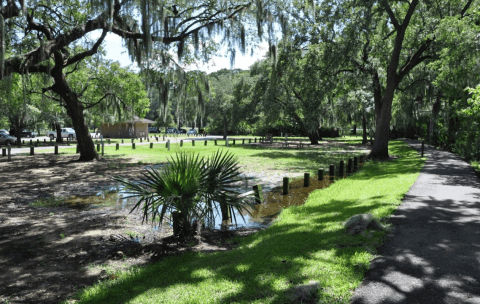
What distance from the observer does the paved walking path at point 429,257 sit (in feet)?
13.8

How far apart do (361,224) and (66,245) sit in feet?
19.1

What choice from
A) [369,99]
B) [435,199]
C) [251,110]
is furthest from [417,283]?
[251,110]

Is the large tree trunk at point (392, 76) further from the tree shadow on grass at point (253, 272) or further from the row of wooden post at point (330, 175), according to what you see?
the tree shadow on grass at point (253, 272)

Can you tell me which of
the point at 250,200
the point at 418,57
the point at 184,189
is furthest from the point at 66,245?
the point at 418,57

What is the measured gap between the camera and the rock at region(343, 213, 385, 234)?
6.77m

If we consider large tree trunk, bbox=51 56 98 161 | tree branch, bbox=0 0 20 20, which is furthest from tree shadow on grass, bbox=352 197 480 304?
large tree trunk, bbox=51 56 98 161

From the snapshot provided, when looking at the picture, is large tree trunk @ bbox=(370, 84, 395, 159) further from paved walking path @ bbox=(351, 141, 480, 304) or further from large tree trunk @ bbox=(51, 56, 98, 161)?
large tree trunk @ bbox=(51, 56, 98, 161)

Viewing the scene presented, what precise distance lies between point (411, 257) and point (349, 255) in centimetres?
90

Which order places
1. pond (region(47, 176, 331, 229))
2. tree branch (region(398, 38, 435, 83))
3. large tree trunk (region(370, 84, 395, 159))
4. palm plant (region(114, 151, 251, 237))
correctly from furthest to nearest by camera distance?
large tree trunk (region(370, 84, 395, 159))
tree branch (region(398, 38, 435, 83))
pond (region(47, 176, 331, 229))
palm plant (region(114, 151, 251, 237))

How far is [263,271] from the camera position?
5.09 meters

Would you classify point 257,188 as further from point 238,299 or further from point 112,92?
point 112,92

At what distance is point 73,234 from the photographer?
7.65m

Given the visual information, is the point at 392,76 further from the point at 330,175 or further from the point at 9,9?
the point at 9,9

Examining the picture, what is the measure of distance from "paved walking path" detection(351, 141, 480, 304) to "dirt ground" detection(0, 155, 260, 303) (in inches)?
121
